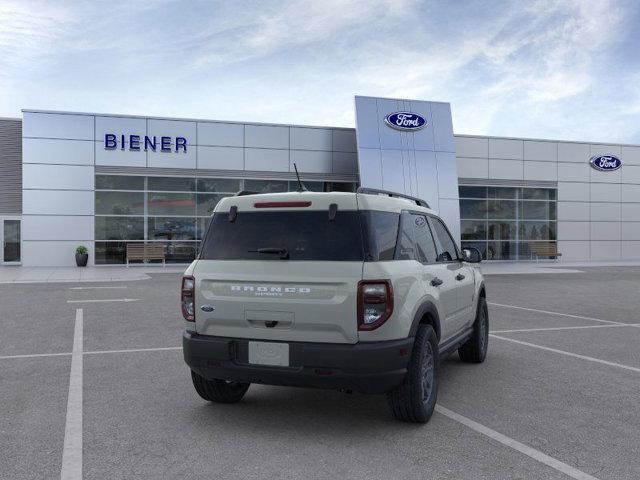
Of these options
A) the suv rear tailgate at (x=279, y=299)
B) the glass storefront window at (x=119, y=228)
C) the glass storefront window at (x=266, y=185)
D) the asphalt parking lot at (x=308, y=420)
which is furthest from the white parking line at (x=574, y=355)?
the glass storefront window at (x=119, y=228)

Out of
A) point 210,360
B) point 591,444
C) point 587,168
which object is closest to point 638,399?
point 591,444

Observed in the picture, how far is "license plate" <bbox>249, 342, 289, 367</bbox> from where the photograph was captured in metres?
4.20

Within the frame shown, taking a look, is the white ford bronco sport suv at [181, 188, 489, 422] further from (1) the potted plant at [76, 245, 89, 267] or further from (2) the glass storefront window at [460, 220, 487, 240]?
(2) the glass storefront window at [460, 220, 487, 240]

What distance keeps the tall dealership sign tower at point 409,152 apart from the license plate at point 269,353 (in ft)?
68.4

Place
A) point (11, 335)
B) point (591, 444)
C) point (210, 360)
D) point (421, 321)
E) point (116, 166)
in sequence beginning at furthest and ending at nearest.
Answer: point (116, 166)
point (11, 335)
point (421, 321)
point (210, 360)
point (591, 444)

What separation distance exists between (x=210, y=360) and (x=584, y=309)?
9.86m

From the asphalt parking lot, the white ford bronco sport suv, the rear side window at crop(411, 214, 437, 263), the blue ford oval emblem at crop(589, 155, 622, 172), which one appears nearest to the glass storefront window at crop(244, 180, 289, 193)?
the blue ford oval emblem at crop(589, 155, 622, 172)

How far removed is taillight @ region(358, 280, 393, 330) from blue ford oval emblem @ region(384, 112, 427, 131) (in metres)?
22.7

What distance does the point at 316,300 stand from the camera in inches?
164

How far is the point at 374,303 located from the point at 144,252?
21882 millimetres

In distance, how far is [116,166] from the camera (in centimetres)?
2434

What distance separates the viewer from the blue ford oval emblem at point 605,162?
30.6 metres

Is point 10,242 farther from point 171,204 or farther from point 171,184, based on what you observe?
point 171,184

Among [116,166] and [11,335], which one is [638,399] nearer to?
[11,335]
